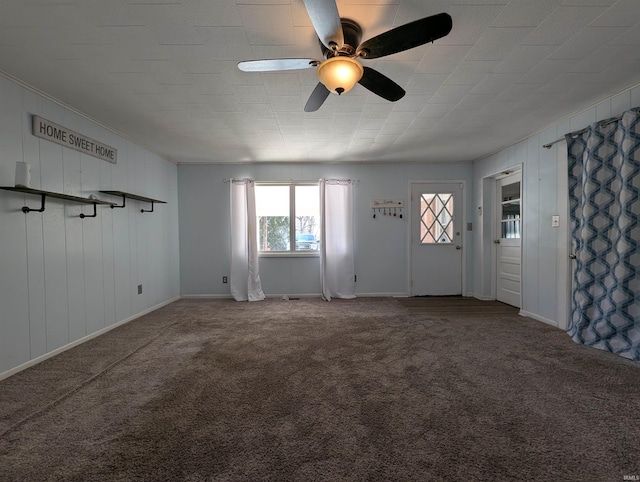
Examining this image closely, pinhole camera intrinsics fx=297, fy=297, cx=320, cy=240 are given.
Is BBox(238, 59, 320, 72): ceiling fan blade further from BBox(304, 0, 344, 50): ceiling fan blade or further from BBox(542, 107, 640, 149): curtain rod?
BBox(542, 107, 640, 149): curtain rod

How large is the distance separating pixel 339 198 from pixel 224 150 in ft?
6.65

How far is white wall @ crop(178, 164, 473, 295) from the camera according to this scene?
17.4 ft

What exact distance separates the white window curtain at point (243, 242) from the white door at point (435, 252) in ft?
9.20

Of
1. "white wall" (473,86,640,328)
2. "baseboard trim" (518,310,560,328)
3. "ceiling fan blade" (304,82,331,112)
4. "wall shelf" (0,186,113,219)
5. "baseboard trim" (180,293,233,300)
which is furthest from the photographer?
"baseboard trim" (180,293,233,300)

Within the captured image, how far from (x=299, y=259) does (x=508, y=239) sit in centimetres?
341

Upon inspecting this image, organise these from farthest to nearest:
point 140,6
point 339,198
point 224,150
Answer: point 339,198 → point 224,150 → point 140,6

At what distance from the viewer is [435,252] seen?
535cm

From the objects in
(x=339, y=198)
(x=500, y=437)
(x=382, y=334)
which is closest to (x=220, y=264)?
(x=339, y=198)

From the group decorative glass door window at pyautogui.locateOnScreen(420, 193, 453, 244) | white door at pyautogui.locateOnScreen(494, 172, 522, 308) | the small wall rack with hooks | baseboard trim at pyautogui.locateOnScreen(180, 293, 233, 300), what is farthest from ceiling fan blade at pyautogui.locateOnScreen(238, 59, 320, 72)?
baseboard trim at pyautogui.locateOnScreen(180, 293, 233, 300)

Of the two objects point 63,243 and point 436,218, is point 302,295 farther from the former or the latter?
point 63,243

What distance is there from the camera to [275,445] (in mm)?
1556

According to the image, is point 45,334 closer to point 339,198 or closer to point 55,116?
point 55,116

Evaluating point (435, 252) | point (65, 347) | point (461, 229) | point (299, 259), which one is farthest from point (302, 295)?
point (65, 347)

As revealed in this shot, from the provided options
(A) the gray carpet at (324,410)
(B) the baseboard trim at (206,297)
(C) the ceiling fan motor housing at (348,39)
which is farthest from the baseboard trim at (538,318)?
(B) the baseboard trim at (206,297)
